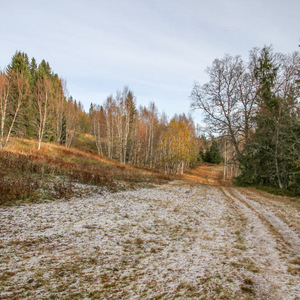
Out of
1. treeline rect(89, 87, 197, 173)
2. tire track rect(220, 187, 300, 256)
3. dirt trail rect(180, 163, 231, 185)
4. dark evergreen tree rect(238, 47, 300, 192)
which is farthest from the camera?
treeline rect(89, 87, 197, 173)

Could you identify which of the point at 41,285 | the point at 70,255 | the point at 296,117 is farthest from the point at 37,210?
the point at 296,117

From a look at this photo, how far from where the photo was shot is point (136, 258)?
306 centimetres

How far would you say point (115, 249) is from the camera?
336 centimetres

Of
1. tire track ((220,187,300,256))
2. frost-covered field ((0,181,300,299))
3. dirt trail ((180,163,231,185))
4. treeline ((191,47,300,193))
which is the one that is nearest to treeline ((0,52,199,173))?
dirt trail ((180,163,231,185))

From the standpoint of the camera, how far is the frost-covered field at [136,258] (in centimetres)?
224

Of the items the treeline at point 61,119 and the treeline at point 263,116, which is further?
the treeline at point 61,119

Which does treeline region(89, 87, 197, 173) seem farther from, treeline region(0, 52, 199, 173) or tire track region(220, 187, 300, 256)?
tire track region(220, 187, 300, 256)

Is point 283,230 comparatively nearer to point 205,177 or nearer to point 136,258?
point 136,258

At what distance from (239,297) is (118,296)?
1397mm

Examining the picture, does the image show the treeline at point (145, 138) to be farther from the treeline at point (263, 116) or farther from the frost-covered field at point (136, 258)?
the frost-covered field at point (136, 258)

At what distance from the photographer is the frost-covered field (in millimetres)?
2240

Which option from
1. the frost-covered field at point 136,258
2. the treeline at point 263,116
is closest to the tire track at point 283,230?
the frost-covered field at point 136,258

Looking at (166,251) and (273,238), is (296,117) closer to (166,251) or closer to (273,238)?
(273,238)

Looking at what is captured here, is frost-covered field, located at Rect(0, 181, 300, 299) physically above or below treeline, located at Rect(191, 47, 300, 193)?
below
